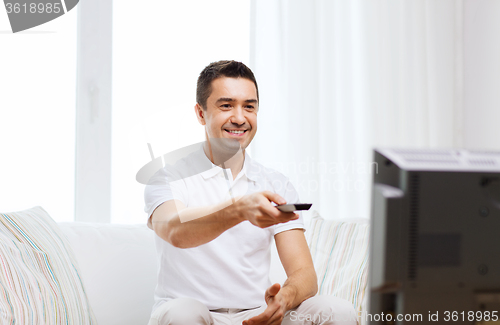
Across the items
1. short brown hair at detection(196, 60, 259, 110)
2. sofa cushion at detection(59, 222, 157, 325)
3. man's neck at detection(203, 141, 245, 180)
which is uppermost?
short brown hair at detection(196, 60, 259, 110)

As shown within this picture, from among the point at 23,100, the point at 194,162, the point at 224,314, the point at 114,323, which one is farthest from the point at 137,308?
the point at 23,100

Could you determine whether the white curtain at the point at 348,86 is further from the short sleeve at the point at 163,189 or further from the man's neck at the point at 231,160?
the short sleeve at the point at 163,189

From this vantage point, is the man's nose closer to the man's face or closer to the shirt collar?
the man's face

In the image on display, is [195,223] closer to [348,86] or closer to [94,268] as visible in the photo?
[94,268]

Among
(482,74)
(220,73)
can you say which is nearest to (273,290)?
(220,73)

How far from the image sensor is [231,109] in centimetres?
161

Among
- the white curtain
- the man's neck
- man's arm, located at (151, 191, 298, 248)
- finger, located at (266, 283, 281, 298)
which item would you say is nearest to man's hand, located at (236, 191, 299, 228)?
man's arm, located at (151, 191, 298, 248)

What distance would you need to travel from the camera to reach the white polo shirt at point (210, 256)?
135 centimetres

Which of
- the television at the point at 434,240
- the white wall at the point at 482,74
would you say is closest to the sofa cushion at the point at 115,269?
the television at the point at 434,240

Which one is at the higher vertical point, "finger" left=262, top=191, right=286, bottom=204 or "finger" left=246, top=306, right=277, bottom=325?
"finger" left=262, top=191, right=286, bottom=204

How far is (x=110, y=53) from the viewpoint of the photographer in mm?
2193

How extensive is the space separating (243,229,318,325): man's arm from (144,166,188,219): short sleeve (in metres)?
0.34

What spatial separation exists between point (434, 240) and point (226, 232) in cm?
92

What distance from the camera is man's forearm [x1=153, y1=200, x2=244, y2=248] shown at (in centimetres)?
113
